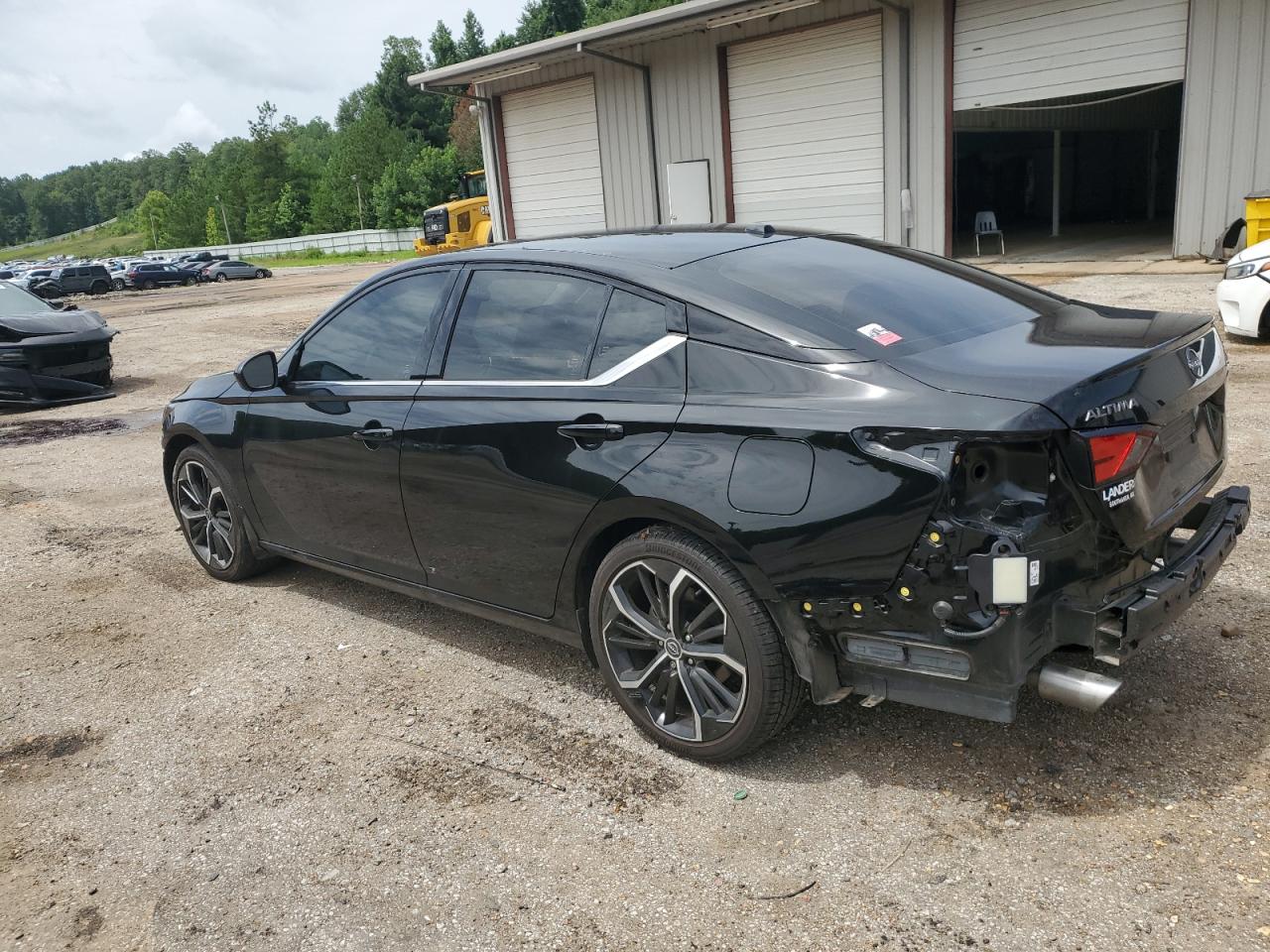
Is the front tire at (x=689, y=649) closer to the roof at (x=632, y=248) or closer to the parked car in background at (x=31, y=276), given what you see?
the roof at (x=632, y=248)

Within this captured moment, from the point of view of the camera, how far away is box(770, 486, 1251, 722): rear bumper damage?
262 centimetres

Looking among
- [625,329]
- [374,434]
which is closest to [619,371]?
[625,329]

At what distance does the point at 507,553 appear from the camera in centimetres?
361

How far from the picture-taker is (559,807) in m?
3.07

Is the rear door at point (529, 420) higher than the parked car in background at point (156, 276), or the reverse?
the rear door at point (529, 420)

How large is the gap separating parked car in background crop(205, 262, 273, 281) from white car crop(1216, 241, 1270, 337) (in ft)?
163

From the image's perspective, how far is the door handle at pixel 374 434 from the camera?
3.93m

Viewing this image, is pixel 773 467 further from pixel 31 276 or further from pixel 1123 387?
pixel 31 276

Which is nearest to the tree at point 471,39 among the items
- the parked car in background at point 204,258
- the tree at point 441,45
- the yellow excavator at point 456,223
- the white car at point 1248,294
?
the tree at point 441,45

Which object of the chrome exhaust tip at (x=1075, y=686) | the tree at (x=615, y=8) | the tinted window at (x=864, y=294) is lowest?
the chrome exhaust tip at (x=1075, y=686)

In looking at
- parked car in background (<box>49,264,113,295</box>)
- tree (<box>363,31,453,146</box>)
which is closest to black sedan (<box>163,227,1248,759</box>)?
parked car in background (<box>49,264,113,295</box>)

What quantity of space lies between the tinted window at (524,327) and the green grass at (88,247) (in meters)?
147

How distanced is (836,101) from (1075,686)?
18857 mm

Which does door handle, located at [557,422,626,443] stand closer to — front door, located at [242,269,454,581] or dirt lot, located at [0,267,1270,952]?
front door, located at [242,269,454,581]
